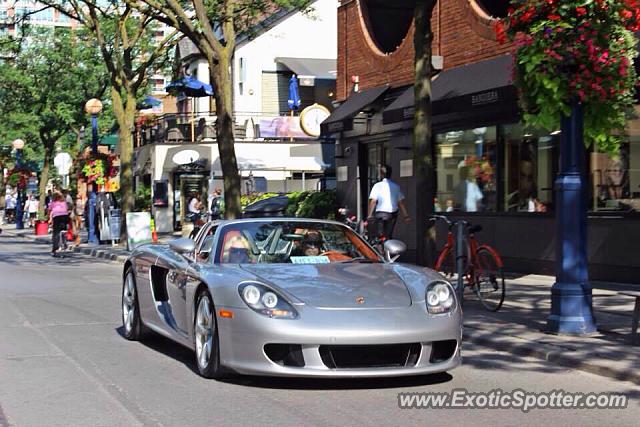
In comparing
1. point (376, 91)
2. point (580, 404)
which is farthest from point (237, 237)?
point (376, 91)

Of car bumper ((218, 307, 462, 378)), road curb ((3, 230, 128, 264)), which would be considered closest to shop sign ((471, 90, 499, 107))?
car bumper ((218, 307, 462, 378))

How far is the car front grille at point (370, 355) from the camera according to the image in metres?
6.59

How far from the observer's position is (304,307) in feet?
21.8

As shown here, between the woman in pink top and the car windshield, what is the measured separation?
57.5ft

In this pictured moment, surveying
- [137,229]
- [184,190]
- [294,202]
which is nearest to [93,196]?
[137,229]

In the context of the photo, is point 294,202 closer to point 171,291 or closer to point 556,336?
point 556,336

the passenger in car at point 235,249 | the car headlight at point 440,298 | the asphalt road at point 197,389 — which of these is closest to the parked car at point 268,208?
the asphalt road at point 197,389

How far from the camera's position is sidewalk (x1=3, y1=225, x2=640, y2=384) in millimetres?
7863

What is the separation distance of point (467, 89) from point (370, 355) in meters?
9.94

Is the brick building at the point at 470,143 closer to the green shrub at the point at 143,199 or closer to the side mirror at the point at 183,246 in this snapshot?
the side mirror at the point at 183,246

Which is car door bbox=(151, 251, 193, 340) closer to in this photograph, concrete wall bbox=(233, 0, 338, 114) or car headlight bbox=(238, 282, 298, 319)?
car headlight bbox=(238, 282, 298, 319)

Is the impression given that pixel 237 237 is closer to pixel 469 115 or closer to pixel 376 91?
pixel 469 115

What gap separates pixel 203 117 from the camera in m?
39.9

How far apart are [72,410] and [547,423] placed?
10.8 ft
